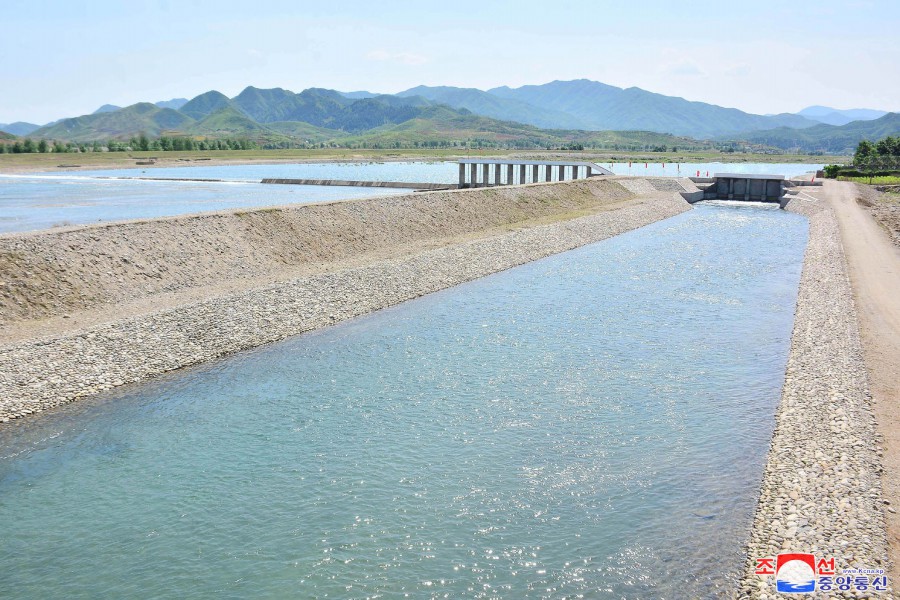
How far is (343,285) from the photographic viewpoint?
33781mm

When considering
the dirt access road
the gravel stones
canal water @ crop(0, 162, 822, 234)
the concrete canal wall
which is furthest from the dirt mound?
the dirt access road

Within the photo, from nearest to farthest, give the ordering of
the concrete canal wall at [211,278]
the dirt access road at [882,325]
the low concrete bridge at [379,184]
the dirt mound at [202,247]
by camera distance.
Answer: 1. the dirt access road at [882,325]
2. the concrete canal wall at [211,278]
3. the dirt mound at [202,247]
4. the low concrete bridge at [379,184]

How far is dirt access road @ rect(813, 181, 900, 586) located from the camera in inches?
584

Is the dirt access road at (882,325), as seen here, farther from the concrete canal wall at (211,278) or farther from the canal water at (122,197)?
the canal water at (122,197)

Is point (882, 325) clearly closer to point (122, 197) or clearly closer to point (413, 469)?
point (413, 469)

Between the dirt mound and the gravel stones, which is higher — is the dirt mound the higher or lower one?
the higher one

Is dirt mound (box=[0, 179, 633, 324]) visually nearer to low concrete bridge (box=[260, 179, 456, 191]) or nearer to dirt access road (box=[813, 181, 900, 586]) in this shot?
dirt access road (box=[813, 181, 900, 586])

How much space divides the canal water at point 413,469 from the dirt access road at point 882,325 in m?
2.64

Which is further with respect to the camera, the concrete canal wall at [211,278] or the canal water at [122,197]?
the canal water at [122,197]

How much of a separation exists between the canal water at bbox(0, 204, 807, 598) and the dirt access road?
104 inches

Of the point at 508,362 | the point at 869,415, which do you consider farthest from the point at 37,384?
the point at 869,415

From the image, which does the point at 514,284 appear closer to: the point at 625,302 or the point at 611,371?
the point at 625,302

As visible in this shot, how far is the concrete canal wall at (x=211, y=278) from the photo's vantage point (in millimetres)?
22000

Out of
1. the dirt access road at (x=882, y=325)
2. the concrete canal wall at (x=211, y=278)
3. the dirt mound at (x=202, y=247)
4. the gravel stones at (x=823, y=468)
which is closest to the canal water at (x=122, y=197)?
the dirt mound at (x=202, y=247)
